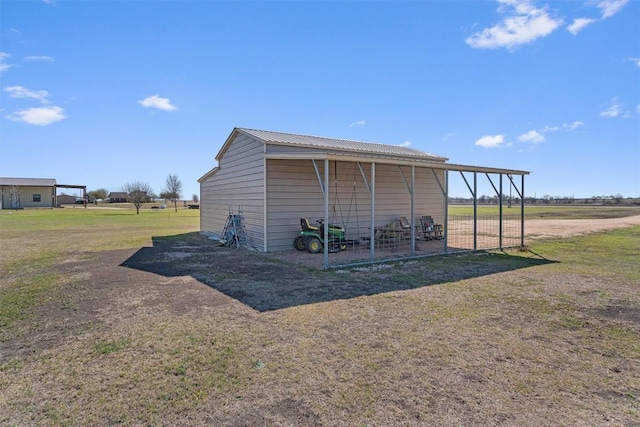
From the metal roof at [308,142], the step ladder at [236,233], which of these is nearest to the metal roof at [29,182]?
the step ladder at [236,233]

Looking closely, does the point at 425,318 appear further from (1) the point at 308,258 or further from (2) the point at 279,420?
(1) the point at 308,258

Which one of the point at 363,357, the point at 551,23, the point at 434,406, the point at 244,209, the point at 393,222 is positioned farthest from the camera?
the point at 393,222

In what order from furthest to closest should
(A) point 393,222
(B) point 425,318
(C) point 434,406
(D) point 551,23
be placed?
(A) point 393,222 < (D) point 551,23 < (B) point 425,318 < (C) point 434,406

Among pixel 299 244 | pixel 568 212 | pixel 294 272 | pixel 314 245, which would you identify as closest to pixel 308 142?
pixel 299 244

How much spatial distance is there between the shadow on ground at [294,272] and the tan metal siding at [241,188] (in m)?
1.11

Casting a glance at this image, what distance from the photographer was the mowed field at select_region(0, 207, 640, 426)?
2176 mm

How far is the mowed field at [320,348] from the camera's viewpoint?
2.18 metres

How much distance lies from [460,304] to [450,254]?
4622mm

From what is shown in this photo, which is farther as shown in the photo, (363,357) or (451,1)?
(451,1)

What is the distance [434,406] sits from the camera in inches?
87.0

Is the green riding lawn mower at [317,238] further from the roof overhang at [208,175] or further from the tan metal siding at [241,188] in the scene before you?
the roof overhang at [208,175]

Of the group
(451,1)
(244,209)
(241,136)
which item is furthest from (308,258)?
(451,1)

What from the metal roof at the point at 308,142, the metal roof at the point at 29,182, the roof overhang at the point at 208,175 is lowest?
the roof overhang at the point at 208,175

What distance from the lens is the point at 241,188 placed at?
36.2 feet
